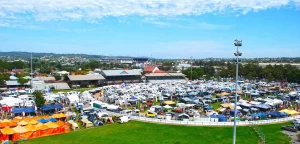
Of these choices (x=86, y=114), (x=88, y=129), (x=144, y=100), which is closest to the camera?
(x=88, y=129)

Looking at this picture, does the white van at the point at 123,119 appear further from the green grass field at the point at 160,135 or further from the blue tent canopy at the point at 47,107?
the blue tent canopy at the point at 47,107

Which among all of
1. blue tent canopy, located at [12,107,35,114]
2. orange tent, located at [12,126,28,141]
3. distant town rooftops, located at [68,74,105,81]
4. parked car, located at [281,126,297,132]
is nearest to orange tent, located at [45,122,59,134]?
orange tent, located at [12,126,28,141]

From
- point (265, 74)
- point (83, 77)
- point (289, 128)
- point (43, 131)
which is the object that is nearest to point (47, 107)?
point (43, 131)

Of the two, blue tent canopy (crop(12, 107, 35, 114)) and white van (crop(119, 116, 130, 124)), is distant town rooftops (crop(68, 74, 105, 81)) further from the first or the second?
white van (crop(119, 116, 130, 124))

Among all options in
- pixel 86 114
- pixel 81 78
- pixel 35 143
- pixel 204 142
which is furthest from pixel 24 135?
pixel 81 78

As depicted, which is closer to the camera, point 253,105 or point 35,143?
point 35,143

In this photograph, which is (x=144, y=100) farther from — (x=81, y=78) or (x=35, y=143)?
(x=81, y=78)

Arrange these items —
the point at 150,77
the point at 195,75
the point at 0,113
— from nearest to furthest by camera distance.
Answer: the point at 0,113 < the point at 150,77 < the point at 195,75
